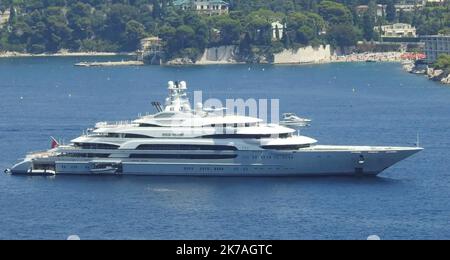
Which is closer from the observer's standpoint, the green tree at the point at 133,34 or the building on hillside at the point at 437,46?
the building on hillside at the point at 437,46

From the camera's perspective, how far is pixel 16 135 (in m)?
70.8

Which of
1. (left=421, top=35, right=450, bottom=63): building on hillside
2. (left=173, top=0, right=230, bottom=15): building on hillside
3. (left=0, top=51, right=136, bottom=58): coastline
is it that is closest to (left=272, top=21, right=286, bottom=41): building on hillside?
(left=173, top=0, right=230, bottom=15): building on hillside

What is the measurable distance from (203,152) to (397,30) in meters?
134

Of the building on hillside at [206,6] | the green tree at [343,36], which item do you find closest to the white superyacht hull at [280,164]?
the green tree at [343,36]

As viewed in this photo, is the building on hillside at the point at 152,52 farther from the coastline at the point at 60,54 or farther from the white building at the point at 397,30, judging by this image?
the white building at the point at 397,30

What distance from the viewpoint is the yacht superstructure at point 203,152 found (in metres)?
53.1

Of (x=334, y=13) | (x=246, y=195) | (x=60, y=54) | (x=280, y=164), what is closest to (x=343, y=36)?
(x=334, y=13)

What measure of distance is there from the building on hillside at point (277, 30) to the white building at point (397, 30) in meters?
14.7

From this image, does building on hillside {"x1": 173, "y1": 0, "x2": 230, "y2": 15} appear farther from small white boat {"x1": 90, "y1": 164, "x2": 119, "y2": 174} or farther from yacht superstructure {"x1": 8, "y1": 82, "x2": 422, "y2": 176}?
small white boat {"x1": 90, "y1": 164, "x2": 119, "y2": 174}

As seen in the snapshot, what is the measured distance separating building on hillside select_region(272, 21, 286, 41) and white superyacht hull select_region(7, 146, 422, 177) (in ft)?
384

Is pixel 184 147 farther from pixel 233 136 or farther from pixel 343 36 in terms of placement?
pixel 343 36

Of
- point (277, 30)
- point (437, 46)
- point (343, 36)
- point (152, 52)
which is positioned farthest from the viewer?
point (343, 36)

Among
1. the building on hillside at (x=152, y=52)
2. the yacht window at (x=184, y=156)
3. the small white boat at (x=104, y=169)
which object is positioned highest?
the yacht window at (x=184, y=156)

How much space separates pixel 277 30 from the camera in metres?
173
